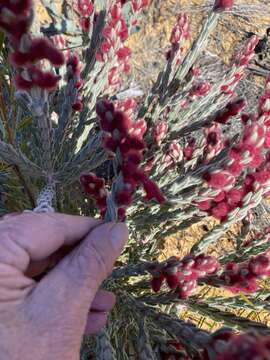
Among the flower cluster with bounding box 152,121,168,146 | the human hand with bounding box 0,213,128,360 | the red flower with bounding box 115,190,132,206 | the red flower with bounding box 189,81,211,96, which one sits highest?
the red flower with bounding box 189,81,211,96

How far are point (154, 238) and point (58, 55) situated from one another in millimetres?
1364

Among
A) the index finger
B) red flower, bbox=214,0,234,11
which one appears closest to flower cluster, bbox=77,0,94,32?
red flower, bbox=214,0,234,11

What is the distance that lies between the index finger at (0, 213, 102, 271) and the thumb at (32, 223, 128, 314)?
0.18ft

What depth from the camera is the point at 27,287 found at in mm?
1090

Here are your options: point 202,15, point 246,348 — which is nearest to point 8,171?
point 246,348

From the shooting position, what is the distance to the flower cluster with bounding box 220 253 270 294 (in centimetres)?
119

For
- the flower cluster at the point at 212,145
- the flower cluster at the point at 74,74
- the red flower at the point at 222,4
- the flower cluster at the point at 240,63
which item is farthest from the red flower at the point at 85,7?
the flower cluster at the point at 212,145

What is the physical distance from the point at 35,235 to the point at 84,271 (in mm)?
159

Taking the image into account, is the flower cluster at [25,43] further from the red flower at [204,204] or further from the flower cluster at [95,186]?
the red flower at [204,204]

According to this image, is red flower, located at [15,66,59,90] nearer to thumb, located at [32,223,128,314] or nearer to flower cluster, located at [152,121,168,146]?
thumb, located at [32,223,128,314]

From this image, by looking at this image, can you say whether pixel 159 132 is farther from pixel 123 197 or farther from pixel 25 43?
pixel 25 43

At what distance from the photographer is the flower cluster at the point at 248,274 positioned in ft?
3.90

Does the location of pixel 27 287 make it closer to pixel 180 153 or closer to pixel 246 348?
pixel 246 348

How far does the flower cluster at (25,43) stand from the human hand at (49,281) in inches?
15.9
